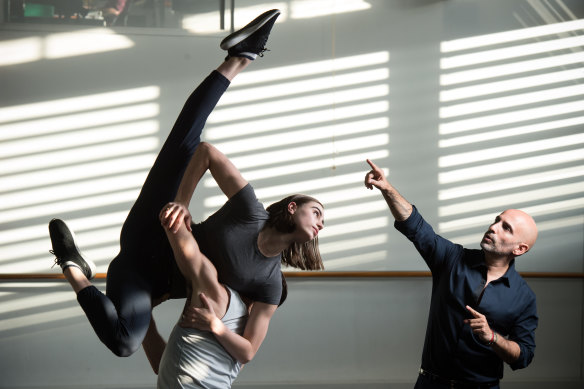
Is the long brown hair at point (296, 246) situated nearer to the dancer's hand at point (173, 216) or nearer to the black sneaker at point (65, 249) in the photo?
the dancer's hand at point (173, 216)

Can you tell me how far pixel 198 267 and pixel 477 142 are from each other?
2836 mm

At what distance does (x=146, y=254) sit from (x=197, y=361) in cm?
47

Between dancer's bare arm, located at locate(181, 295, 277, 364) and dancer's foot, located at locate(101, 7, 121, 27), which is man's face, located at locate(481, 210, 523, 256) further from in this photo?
dancer's foot, located at locate(101, 7, 121, 27)

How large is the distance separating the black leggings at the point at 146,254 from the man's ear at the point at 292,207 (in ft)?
1.43

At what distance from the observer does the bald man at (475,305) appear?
2.62 metres

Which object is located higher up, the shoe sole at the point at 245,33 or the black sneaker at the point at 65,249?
the shoe sole at the point at 245,33

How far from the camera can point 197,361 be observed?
222cm

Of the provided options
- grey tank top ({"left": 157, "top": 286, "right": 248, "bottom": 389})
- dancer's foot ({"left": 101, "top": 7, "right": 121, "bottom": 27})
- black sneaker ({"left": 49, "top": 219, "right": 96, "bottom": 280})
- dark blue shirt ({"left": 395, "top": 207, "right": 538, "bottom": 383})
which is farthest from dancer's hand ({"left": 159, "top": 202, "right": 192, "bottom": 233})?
dancer's foot ({"left": 101, "top": 7, "right": 121, "bottom": 27})

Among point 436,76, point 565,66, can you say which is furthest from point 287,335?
point 565,66

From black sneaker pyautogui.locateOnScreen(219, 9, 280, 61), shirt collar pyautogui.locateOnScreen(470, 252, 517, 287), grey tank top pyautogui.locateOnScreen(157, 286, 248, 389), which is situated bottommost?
grey tank top pyautogui.locateOnScreen(157, 286, 248, 389)

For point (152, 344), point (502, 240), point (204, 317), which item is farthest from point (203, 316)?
point (502, 240)

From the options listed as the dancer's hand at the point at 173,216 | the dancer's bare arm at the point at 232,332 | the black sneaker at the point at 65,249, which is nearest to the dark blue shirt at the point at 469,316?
the dancer's bare arm at the point at 232,332

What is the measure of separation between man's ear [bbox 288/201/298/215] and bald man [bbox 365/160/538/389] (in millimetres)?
453

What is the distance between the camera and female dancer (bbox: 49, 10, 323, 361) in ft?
7.47
